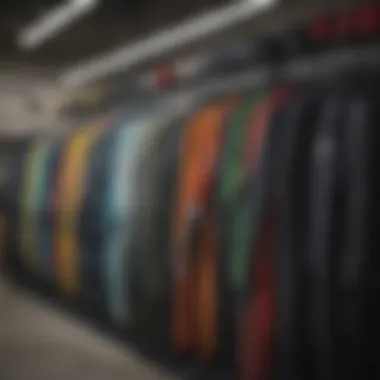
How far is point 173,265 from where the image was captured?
4.21 ft

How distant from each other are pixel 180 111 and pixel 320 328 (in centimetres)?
59

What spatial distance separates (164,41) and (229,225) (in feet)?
1.93

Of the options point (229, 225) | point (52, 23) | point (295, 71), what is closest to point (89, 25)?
point (52, 23)

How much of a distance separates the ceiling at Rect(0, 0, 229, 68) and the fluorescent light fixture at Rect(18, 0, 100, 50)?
11mm

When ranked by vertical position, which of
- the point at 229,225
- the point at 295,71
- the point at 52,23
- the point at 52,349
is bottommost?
the point at 52,349

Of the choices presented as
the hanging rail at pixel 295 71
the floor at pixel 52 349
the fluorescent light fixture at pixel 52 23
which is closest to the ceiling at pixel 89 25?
the fluorescent light fixture at pixel 52 23

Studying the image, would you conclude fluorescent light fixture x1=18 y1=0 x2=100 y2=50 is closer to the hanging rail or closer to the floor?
the hanging rail

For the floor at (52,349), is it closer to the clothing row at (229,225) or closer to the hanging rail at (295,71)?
the clothing row at (229,225)

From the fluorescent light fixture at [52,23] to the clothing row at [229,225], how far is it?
0.72 feet

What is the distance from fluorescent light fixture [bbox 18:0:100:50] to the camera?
151cm

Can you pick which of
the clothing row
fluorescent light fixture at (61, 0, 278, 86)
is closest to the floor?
the clothing row

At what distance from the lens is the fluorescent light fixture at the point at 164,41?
1.40m

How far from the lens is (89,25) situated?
5.15 ft

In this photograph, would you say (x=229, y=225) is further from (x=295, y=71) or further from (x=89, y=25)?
(x=89, y=25)
